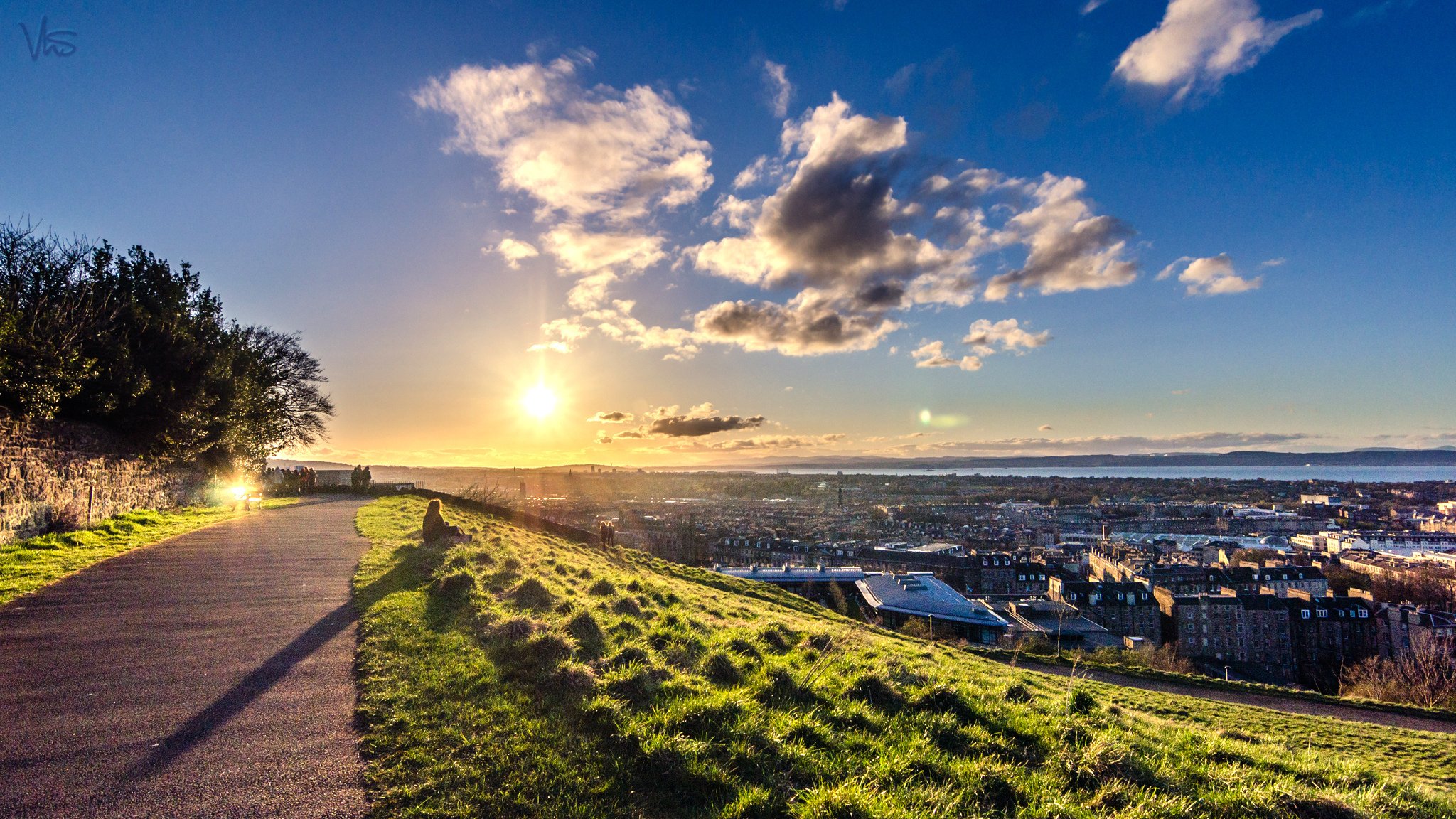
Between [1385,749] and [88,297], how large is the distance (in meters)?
42.5

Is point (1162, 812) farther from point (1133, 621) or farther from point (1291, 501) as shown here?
point (1291, 501)

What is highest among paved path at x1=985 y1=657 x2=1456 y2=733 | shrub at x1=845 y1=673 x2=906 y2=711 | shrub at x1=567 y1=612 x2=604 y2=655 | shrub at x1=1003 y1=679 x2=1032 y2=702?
shrub at x1=567 y1=612 x2=604 y2=655

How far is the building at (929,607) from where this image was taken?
39.6m

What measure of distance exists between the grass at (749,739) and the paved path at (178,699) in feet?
1.58

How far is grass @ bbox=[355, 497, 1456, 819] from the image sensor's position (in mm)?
4645

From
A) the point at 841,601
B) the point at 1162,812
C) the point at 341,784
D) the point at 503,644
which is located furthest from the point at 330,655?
the point at 841,601

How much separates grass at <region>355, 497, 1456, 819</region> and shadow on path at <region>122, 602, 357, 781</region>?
1.96 ft

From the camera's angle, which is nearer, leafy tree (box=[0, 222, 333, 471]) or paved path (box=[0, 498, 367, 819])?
paved path (box=[0, 498, 367, 819])

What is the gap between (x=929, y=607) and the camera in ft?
141

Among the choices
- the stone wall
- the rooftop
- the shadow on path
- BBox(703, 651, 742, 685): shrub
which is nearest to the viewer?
the shadow on path

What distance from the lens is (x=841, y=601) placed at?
4500 centimetres

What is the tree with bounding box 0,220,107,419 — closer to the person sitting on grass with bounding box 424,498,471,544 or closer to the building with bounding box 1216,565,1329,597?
the person sitting on grass with bounding box 424,498,471,544

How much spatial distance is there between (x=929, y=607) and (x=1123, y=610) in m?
22.8

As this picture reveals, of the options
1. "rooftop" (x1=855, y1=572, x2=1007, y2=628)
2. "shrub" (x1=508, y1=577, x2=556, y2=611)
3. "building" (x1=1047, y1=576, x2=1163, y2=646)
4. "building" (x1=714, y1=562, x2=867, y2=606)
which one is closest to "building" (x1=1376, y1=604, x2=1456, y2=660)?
"building" (x1=1047, y1=576, x2=1163, y2=646)
